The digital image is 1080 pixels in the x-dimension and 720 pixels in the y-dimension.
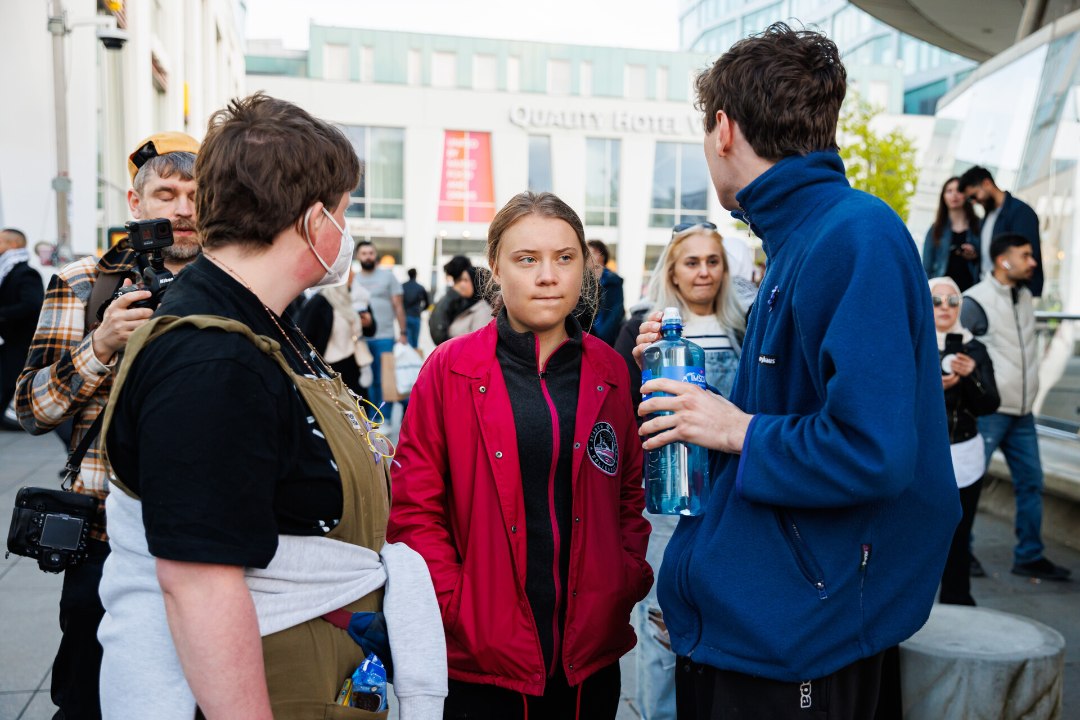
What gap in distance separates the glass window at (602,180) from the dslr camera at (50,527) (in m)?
39.5

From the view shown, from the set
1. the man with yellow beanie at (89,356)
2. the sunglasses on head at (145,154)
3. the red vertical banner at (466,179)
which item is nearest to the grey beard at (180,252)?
the man with yellow beanie at (89,356)

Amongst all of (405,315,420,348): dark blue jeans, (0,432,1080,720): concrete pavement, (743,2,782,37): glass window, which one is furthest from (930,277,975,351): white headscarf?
(743,2,782,37): glass window

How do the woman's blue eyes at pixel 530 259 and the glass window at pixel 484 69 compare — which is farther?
the glass window at pixel 484 69

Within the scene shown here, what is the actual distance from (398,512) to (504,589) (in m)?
0.38

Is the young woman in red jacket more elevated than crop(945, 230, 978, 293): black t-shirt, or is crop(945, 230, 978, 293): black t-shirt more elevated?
crop(945, 230, 978, 293): black t-shirt

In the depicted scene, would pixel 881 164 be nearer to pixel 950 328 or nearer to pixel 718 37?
pixel 950 328

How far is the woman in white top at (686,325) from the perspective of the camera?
3.74 metres

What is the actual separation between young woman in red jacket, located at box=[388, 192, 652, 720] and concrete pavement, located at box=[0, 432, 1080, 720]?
174 centimetres

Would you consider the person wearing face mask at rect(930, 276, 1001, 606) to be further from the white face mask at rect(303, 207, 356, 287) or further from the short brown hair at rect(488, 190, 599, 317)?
the white face mask at rect(303, 207, 356, 287)

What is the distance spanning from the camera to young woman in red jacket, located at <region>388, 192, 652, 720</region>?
2592mm

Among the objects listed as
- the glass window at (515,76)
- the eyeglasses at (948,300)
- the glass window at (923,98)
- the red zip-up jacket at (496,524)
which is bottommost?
the red zip-up jacket at (496,524)

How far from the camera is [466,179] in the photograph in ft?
133

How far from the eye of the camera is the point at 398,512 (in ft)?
8.79

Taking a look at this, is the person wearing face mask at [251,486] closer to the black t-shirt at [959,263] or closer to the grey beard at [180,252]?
the grey beard at [180,252]
